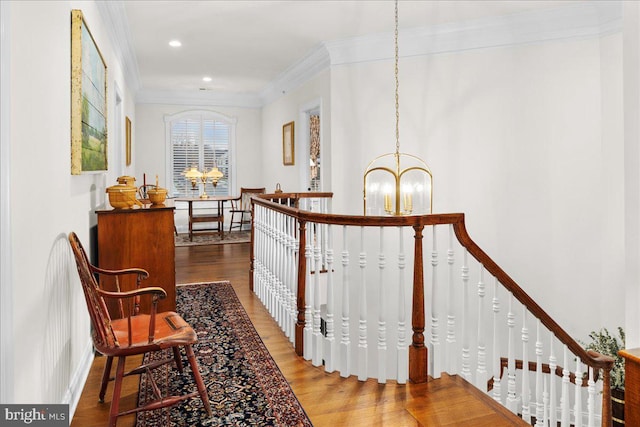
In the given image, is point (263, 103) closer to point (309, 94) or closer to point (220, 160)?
point (220, 160)

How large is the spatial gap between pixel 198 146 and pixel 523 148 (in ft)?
21.6

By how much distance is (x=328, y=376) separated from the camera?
2.96 meters

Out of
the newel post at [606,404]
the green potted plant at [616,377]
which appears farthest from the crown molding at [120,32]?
the green potted plant at [616,377]

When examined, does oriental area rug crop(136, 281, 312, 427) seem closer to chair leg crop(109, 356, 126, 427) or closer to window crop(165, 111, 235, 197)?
chair leg crop(109, 356, 126, 427)

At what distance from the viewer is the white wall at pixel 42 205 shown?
1677 millimetres

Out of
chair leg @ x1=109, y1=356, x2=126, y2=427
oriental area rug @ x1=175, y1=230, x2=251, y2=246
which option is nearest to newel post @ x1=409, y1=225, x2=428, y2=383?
chair leg @ x1=109, y1=356, x2=126, y2=427

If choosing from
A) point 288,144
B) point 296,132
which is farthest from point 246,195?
point 296,132

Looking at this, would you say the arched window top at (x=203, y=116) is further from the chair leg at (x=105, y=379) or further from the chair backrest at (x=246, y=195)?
the chair leg at (x=105, y=379)

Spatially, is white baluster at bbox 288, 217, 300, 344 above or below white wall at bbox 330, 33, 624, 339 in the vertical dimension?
below

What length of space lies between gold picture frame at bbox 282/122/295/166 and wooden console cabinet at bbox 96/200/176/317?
4.33 metres

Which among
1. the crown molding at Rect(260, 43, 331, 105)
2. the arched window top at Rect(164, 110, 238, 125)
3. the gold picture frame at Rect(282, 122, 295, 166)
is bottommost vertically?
the gold picture frame at Rect(282, 122, 295, 166)

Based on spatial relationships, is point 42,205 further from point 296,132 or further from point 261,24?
point 296,132

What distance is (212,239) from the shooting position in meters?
8.53

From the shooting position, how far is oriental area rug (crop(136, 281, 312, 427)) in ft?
7.87
